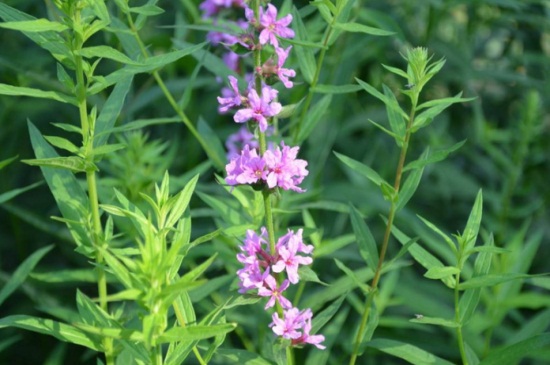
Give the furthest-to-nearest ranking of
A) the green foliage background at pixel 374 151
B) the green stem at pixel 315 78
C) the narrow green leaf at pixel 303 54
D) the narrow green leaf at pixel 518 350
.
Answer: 1. the green foliage background at pixel 374 151
2. the narrow green leaf at pixel 303 54
3. the green stem at pixel 315 78
4. the narrow green leaf at pixel 518 350

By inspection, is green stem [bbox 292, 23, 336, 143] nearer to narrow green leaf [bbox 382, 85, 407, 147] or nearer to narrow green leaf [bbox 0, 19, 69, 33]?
narrow green leaf [bbox 382, 85, 407, 147]

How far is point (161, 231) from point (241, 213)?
0.88 metres

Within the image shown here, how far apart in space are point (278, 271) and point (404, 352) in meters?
0.48

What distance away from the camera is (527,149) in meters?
3.64

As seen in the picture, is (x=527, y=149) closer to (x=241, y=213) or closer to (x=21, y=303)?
(x=241, y=213)

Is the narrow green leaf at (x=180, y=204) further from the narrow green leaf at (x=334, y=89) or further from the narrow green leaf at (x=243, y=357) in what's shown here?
the narrow green leaf at (x=334, y=89)

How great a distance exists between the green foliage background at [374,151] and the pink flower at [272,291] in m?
1.02

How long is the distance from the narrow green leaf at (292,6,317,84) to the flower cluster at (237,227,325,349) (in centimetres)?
66

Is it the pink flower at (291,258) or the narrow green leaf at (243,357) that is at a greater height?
the pink flower at (291,258)

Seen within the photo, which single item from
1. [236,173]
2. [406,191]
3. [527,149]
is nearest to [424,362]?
[406,191]

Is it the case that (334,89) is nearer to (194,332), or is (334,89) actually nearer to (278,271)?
(278,271)

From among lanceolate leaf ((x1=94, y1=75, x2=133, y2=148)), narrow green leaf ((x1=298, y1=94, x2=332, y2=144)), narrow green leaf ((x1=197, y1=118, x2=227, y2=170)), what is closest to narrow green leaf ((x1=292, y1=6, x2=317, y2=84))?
narrow green leaf ((x1=298, y1=94, x2=332, y2=144))

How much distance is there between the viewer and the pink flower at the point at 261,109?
68.8 inches

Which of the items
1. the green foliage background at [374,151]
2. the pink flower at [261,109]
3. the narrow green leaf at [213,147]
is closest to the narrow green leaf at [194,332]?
the pink flower at [261,109]
